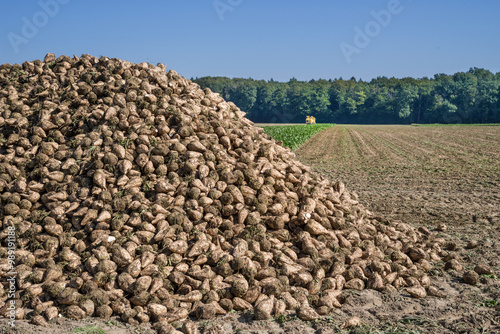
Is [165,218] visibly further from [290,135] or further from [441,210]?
[290,135]

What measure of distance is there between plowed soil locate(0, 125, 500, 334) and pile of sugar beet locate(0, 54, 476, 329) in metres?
0.18

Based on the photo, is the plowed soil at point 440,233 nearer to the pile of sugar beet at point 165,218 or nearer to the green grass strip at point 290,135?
the pile of sugar beet at point 165,218

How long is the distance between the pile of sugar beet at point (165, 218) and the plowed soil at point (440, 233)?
177mm

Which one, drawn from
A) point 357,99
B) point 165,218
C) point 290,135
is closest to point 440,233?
point 165,218

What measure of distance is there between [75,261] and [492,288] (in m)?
5.31

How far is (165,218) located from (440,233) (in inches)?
216

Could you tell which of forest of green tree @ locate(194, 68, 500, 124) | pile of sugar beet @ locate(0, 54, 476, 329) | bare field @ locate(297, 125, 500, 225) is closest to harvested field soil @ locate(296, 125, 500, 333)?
bare field @ locate(297, 125, 500, 225)

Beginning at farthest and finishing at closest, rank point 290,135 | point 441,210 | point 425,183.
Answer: point 290,135 < point 425,183 < point 441,210

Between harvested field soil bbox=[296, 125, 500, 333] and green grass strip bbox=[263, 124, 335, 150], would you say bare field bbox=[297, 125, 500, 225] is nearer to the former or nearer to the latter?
harvested field soil bbox=[296, 125, 500, 333]

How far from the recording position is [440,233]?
7848mm

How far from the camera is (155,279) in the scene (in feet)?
15.1

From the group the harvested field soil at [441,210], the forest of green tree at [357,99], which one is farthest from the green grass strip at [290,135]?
the forest of green tree at [357,99]

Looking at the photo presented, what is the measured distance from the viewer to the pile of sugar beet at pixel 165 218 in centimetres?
457

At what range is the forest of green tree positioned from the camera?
96.3 meters
